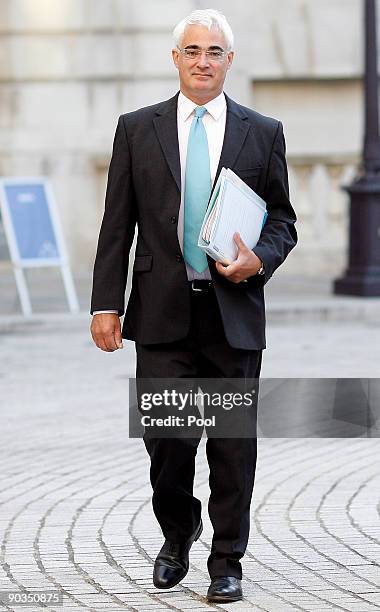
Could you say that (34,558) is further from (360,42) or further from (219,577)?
(360,42)

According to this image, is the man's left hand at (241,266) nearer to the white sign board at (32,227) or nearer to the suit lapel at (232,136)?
the suit lapel at (232,136)

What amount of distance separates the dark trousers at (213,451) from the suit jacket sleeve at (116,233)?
201 mm

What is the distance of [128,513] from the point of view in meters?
6.78

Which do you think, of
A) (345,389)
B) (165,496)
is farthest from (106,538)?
(345,389)

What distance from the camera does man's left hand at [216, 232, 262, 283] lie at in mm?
5137

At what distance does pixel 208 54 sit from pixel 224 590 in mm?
1743

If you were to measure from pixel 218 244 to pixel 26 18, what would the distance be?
1466 cm

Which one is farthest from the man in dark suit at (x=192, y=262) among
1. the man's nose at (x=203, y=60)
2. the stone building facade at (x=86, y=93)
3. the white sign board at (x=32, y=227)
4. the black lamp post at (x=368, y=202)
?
the stone building facade at (x=86, y=93)

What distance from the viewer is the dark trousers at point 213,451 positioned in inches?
209

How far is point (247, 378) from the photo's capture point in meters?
5.35

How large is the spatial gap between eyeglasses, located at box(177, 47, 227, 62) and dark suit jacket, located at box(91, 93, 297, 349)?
22 cm
